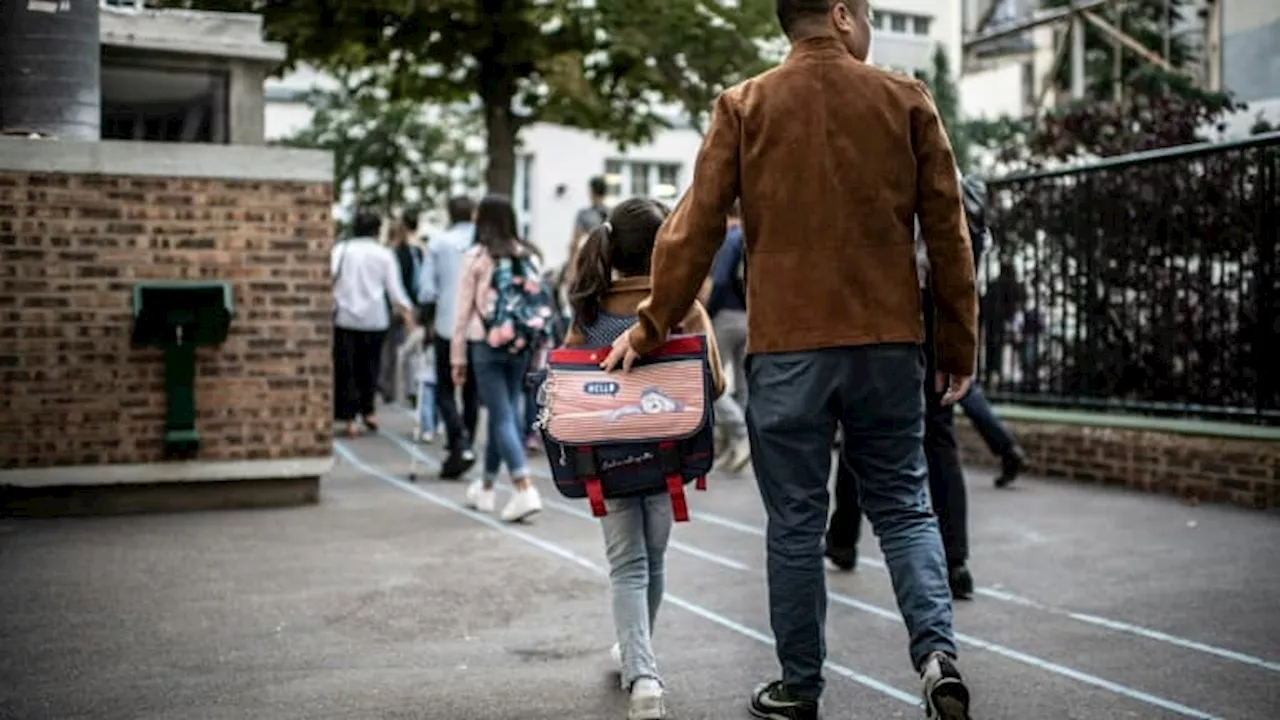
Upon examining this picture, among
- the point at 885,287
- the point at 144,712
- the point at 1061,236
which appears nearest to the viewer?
the point at 885,287

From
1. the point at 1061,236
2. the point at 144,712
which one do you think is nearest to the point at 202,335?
the point at 144,712

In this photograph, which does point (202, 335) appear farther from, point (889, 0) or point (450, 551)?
point (889, 0)

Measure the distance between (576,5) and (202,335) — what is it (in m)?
7.37

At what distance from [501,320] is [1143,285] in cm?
437

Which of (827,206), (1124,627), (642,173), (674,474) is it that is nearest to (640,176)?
(642,173)

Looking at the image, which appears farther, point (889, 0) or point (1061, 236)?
point (889, 0)

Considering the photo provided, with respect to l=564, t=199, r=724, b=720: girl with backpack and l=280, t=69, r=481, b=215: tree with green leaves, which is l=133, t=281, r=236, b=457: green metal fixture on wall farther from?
l=280, t=69, r=481, b=215: tree with green leaves

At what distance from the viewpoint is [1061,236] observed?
10117mm

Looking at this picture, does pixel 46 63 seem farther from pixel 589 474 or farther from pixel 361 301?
pixel 589 474

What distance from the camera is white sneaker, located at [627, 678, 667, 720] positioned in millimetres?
4215

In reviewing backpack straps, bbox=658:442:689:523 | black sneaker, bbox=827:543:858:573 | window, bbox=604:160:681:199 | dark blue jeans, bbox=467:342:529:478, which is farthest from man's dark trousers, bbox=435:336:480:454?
window, bbox=604:160:681:199

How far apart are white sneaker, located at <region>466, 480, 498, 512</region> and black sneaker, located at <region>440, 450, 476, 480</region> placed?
1535mm

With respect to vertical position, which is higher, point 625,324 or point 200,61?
point 200,61

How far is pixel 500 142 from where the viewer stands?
52.3 feet
